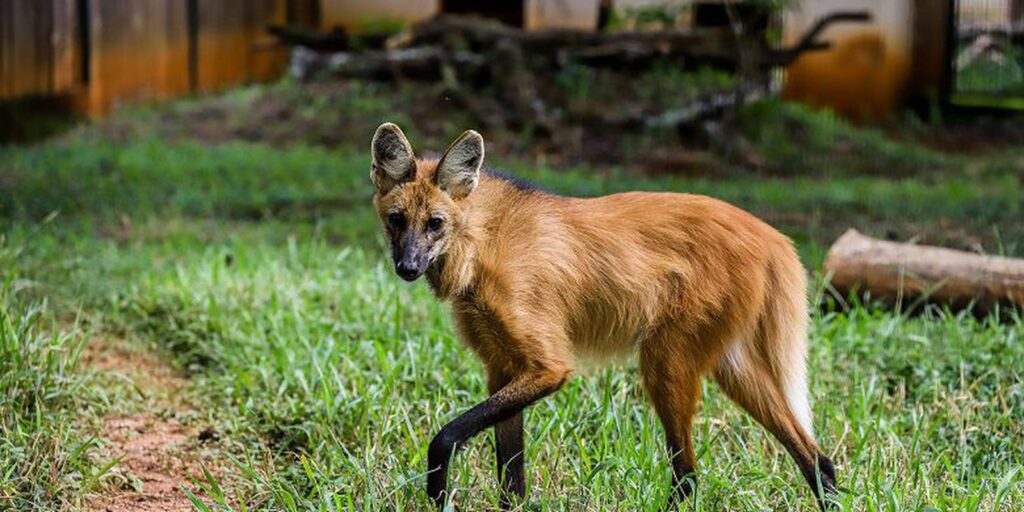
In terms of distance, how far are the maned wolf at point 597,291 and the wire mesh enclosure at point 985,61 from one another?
822cm

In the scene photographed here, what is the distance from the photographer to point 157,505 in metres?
3.44

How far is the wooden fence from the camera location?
29.1ft

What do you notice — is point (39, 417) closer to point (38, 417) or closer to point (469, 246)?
point (38, 417)

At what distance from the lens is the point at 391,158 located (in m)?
3.06

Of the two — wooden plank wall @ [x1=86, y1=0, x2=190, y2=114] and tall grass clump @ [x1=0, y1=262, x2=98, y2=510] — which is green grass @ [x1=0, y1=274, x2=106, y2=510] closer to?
tall grass clump @ [x1=0, y1=262, x2=98, y2=510]

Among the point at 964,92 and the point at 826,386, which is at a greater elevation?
the point at 964,92

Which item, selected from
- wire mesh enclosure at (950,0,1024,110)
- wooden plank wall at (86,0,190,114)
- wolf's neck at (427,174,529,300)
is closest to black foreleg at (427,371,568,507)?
wolf's neck at (427,174,529,300)

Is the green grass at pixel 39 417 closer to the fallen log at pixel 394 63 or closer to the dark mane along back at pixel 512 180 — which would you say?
the dark mane along back at pixel 512 180

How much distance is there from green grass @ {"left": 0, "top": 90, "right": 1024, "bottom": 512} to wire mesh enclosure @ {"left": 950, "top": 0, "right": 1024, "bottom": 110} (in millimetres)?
4531

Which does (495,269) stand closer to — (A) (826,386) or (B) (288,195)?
(A) (826,386)

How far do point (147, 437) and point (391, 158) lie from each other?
4.60 ft

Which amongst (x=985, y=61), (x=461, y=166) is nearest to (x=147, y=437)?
A: (x=461, y=166)

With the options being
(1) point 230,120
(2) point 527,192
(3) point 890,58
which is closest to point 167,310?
(2) point 527,192

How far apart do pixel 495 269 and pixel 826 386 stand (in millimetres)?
1510
